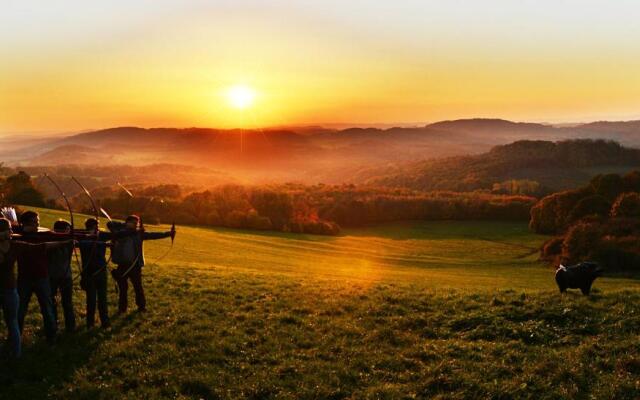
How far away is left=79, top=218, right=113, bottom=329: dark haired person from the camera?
15.0 meters

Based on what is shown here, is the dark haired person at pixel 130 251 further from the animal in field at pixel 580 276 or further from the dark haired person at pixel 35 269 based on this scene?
the animal in field at pixel 580 276

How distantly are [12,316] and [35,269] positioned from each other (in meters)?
1.36

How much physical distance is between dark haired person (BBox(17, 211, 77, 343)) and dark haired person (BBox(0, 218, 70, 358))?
0.23 meters

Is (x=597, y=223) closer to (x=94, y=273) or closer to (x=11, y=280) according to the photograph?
(x=94, y=273)

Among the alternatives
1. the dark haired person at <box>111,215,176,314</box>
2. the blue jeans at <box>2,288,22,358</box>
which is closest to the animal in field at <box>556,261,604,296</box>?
the dark haired person at <box>111,215,176,314</box>

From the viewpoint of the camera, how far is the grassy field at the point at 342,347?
39.9 ft

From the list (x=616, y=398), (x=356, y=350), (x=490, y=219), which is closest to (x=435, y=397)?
(x=356, y=350)

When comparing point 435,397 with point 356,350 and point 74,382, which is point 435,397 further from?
Answer: point 74,382

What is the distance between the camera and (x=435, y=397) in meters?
11.9

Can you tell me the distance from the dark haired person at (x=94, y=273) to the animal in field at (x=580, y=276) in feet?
55.4

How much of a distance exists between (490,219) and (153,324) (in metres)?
117

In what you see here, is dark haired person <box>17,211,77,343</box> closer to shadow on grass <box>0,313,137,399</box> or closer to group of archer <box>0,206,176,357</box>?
group of archer <box>0,206,176,357</box>

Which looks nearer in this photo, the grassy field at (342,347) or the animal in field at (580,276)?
the grassy field at (342,347)

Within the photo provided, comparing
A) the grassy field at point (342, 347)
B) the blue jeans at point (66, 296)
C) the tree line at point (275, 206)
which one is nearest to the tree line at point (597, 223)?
the tree line at point (275, 206)
